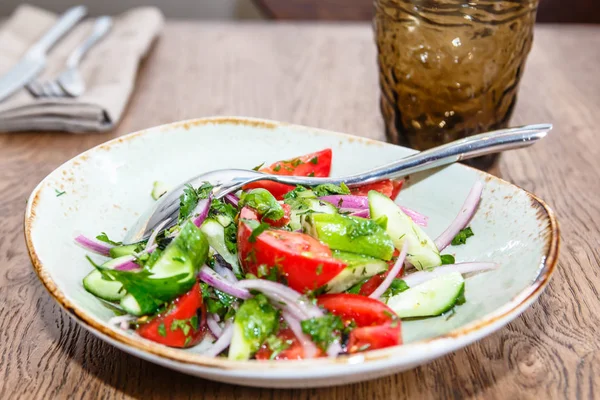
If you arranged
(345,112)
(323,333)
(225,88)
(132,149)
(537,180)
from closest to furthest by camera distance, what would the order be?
(323,333) → (132,149) → (537,180) → (345,112) → (225,88)

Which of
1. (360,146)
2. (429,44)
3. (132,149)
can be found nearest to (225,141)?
(132,149)

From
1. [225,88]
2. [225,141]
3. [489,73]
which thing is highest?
[489,73]

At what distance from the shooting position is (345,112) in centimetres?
211

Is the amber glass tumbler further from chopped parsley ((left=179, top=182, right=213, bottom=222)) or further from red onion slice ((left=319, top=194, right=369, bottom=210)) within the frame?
chopped parsley ((left=179, top=182, right=213, bottom=222))

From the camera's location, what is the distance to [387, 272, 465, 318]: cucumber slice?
101cm

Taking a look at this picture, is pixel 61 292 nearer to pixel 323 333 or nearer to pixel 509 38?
pixel 323 333

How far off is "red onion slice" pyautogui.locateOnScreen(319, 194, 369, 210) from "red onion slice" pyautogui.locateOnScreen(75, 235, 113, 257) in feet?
1.46

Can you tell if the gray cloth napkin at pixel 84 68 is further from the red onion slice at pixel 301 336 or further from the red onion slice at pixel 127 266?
the red onion slice at pixel 301 336

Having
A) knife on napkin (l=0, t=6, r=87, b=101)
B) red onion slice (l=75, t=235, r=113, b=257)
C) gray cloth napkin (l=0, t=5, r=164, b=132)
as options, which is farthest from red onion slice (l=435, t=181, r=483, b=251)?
knife on napkin (l=0, t=6, r=87, b=101)

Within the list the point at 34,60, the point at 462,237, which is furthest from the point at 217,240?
the point at 34,60

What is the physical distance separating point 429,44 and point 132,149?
2.53ft

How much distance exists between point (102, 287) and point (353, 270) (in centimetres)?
43

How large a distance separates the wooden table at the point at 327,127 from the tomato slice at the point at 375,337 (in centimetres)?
11

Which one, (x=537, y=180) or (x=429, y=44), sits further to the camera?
(x=537, y=180)
